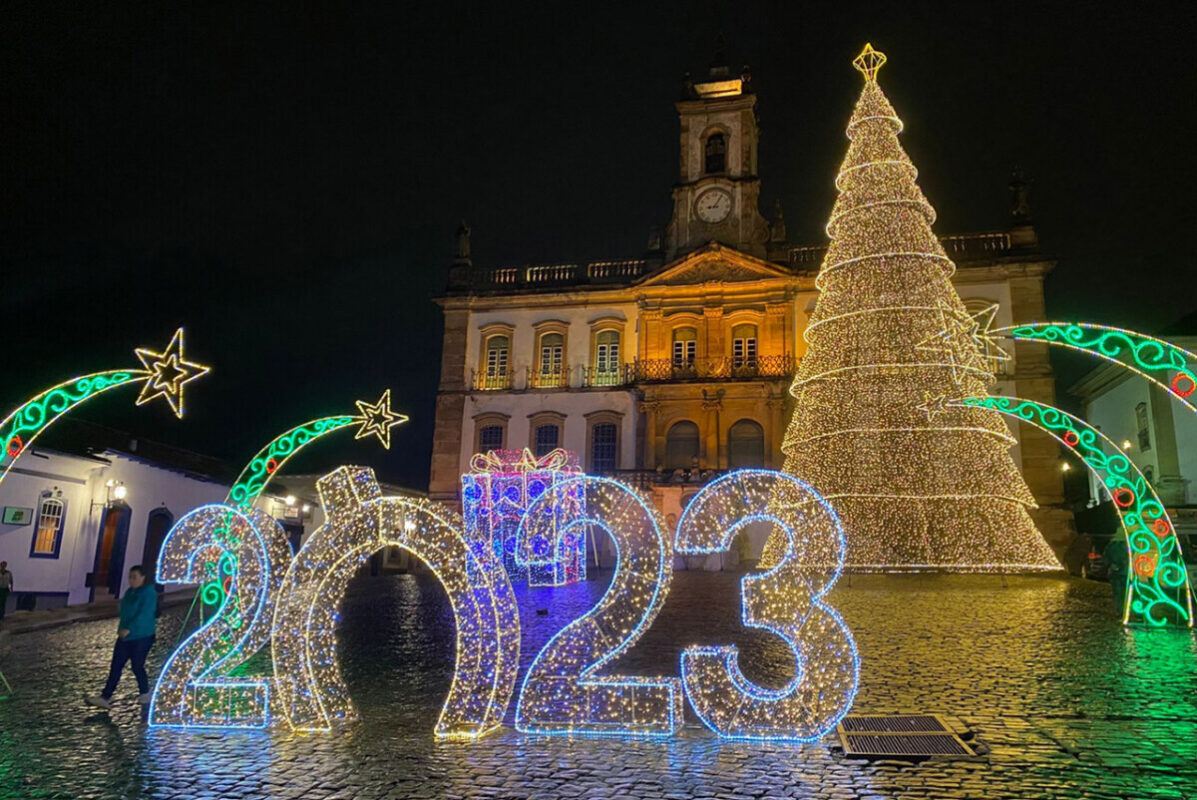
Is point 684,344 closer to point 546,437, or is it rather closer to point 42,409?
point 546,437

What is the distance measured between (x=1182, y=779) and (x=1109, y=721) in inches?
48.7

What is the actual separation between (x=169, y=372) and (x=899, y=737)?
7799mm

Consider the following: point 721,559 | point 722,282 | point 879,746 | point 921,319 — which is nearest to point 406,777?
point 879,746

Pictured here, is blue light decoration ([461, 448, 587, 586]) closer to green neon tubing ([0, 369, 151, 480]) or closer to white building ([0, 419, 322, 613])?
white building ([0, 419, 322, 613])

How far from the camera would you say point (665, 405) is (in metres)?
28.4

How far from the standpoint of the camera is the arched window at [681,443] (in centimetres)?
2816

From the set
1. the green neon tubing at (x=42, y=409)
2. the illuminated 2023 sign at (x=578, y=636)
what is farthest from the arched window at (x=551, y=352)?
the illuminated 2023 sign at (x=578, y=636)

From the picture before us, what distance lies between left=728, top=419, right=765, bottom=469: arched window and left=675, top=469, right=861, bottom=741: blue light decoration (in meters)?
22.1

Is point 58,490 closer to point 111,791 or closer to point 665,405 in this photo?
point 111,791

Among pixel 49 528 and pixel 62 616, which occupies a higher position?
pixel 49 528

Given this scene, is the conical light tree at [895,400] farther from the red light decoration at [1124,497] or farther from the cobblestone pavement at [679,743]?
the cobblestone pavement at [679,743]

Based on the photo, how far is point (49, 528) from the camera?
15359 mm

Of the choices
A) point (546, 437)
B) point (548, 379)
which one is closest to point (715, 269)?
point (548, 379)

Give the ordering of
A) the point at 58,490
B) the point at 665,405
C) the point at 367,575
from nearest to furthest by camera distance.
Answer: the point at 58,490 < the point at 367,575 < the point at 665,405
